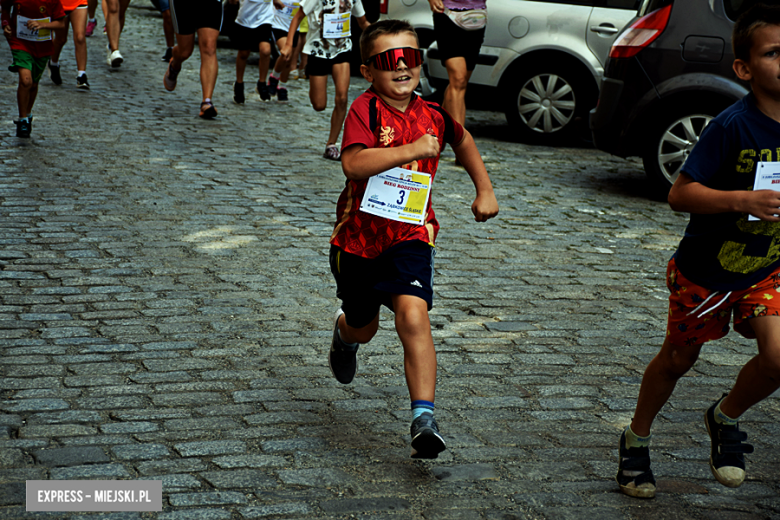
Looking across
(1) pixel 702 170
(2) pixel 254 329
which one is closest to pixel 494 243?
(2) pixel 254 329

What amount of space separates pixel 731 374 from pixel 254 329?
7.71 ft

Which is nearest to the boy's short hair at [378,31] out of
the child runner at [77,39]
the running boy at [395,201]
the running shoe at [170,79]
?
the running boy at [395,201]

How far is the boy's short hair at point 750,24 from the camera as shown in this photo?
296 cm

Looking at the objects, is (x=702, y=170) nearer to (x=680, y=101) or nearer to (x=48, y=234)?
(x=48, y=234)

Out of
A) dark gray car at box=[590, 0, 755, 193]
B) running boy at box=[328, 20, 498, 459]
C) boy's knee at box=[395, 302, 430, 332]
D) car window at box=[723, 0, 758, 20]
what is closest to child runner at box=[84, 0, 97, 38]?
dark gray car at box=[590, 0, 755, 193]

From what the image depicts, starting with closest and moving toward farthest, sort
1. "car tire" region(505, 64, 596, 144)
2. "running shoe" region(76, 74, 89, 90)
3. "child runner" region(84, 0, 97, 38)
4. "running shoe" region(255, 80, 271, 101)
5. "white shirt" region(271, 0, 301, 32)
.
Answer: "car tire" region(505, 64, 596, 144)
"running shoe" region(76, 74, 89, 90)
"running shoe" region(255, 80, 271, 101)
"white shirt" region(271, 0, 301, 32)
"child runner" region(84, 0, 97, 38)

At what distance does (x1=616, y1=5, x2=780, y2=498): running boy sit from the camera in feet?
9.68

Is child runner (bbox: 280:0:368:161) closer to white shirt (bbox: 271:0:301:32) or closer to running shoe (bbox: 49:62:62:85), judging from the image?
white shirt (bbox: 271:0:301:32)

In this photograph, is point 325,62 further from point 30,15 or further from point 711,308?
point 711,308

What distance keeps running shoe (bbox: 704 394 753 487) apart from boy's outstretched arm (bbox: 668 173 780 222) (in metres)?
0.76

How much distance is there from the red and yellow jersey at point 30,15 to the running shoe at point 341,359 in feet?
19.9

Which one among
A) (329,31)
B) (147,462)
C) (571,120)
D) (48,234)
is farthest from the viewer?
(571,120)

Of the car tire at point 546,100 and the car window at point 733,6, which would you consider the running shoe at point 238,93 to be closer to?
the car tire at point 546,100

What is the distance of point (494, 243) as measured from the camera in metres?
6.56
